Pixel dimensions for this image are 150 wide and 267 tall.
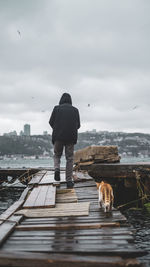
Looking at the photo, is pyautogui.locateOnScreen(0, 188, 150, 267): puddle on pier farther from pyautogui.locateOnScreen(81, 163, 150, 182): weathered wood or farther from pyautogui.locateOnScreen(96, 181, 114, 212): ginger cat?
pyautogui.locateOnScreen(81, 163, 150, 182): weathered wood

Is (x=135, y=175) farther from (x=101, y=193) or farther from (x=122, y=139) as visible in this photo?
(x=122, y=139)

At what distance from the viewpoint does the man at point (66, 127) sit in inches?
314

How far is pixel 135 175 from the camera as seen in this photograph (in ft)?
42.4

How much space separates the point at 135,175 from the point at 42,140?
18599 cm

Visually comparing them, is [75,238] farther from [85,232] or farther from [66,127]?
[66,127]

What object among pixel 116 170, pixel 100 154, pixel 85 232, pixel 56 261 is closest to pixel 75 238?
pixel 85 232

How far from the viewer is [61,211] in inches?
204

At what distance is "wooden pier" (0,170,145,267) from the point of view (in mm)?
2736

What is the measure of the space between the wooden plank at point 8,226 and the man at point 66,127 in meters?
3.62

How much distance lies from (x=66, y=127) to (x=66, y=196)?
2008mm

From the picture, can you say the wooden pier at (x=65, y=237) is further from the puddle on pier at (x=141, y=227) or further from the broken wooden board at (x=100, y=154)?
the broken wooden board at (x=100, y=154)

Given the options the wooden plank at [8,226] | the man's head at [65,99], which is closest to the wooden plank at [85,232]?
the wooden plank at [8,226]

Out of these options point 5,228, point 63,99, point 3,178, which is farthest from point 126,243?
point 3,178

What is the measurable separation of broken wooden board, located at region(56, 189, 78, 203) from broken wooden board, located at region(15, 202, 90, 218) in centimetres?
62
